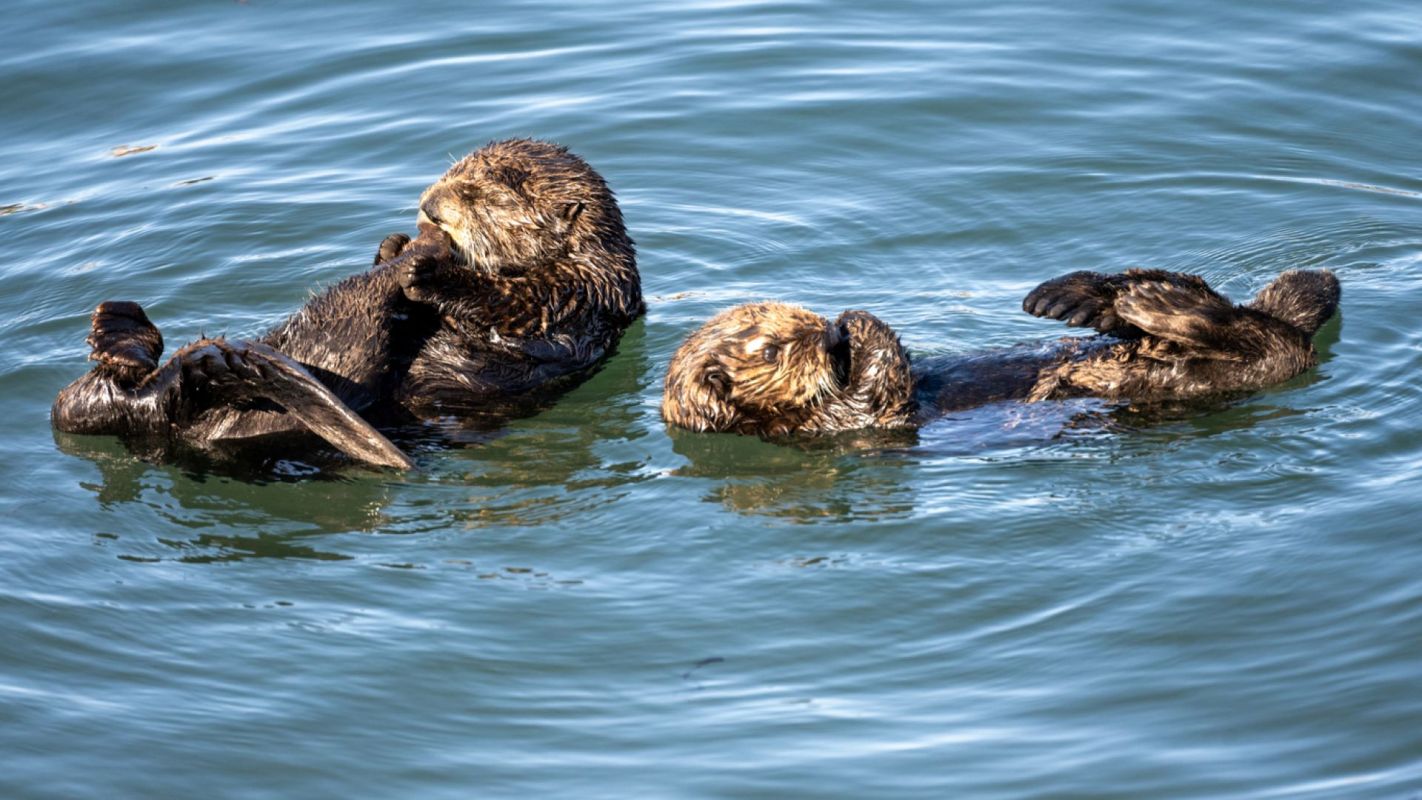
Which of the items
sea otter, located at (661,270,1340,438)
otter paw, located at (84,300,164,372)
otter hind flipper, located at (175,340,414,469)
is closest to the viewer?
otter hind flipper, located at (175,340,414,469)

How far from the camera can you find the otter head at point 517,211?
22.7ft

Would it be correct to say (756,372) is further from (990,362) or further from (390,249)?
(390,249)

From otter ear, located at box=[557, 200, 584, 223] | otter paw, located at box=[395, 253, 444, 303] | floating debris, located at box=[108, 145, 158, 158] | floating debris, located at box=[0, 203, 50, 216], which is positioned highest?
floating debris, located at box=[108, 145, 158, 158]

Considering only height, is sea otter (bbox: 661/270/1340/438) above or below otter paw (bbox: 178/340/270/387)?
below

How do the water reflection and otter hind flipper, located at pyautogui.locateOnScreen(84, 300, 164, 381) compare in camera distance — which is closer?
the water reflection

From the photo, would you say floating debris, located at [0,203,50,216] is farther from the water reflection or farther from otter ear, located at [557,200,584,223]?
the water reflection

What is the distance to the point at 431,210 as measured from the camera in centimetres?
701

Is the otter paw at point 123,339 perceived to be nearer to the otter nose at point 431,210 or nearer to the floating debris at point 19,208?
the otter nose at point 431,210

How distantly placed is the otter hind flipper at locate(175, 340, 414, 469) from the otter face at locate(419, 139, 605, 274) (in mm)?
1470

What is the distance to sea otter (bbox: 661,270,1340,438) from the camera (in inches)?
239

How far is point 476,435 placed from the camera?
6320mm

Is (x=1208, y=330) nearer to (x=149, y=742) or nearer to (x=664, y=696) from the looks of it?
(x=664, y=696)

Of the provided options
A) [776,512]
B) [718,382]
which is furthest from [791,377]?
[776,512]

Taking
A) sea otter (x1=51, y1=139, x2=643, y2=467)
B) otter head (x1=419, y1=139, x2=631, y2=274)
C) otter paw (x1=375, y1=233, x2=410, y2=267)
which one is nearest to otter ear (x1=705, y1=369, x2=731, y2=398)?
sea otter (x1=51, y1=139, x2=643, y2=467)
